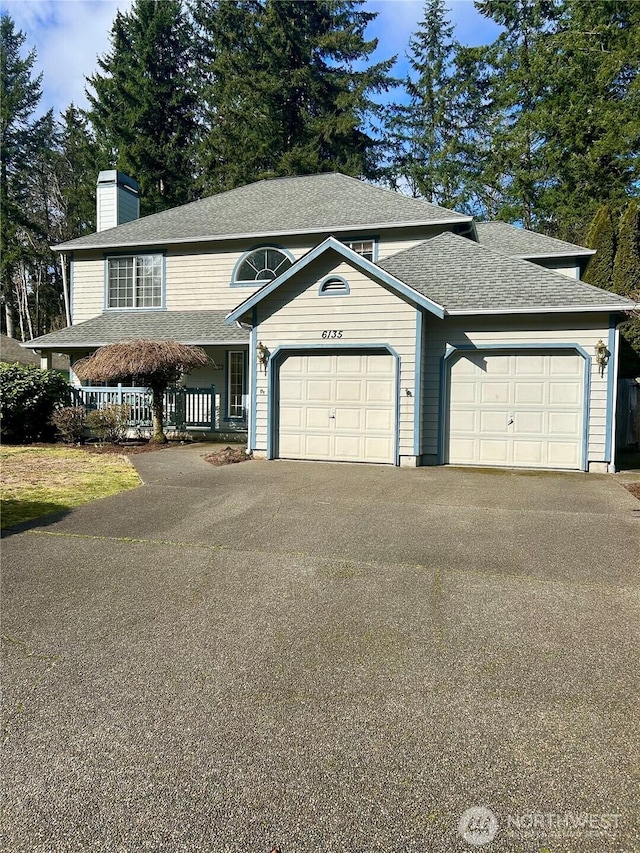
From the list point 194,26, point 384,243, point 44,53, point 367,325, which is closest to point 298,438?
point 367,325

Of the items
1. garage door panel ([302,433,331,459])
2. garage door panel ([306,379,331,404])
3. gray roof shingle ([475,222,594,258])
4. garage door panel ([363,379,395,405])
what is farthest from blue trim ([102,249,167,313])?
gray roof shingle ([475,222,594,258])

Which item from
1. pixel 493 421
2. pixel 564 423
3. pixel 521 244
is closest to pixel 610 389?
pixel 564 423

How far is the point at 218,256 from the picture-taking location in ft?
55.0

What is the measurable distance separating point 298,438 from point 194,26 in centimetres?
3712

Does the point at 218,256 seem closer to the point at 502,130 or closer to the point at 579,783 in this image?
the point at 579,783

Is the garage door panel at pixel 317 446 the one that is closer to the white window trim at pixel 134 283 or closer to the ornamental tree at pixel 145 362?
the ornamental tree at pixel 145 362

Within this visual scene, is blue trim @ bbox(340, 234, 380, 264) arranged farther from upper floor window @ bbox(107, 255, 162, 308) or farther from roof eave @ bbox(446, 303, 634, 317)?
upper floor window @ bbox(107, 255, 162, 308)

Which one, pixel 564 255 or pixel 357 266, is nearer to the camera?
pixel 357 266

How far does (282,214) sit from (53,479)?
11.2 meters

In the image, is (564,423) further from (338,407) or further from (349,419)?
(338,407)

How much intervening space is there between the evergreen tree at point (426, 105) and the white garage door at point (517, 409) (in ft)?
85.3

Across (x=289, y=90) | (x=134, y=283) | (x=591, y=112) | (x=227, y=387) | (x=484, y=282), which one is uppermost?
(x=289, y=90)

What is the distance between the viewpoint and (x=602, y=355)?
10352 mm

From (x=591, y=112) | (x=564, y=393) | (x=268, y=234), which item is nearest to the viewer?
(x=564, y=393)
